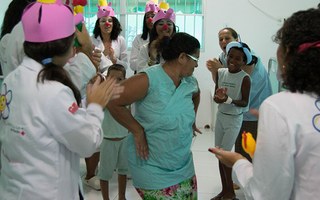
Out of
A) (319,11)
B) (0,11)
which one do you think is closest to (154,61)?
(0,11)

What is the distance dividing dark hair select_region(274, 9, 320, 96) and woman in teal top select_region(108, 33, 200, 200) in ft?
2.36

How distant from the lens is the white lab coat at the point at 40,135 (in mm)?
1113

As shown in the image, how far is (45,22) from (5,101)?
Answer: 1.01ft

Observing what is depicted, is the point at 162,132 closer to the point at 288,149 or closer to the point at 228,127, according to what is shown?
the point at 288,149

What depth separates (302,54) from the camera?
956mm

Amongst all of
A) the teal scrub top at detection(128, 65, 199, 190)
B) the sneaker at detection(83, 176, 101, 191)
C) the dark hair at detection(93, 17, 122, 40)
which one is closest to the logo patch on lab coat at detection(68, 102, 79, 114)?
the teal scrub top at detection(128, 65, 199, 190)

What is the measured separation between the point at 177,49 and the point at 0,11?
8.74 ft

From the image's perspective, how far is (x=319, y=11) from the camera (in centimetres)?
99

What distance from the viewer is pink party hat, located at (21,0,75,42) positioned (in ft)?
3.78

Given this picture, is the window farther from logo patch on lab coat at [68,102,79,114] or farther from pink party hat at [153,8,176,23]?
logo patch on lab coat at [68,102,79,114]

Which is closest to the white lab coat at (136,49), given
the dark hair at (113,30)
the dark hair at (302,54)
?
the dark hair at (113,30)

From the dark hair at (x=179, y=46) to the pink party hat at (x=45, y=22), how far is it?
626mm

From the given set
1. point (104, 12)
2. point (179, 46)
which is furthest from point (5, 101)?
point (104, 12)

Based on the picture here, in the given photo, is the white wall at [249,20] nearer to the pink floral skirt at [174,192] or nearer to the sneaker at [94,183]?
the sneaker at [94,183]
